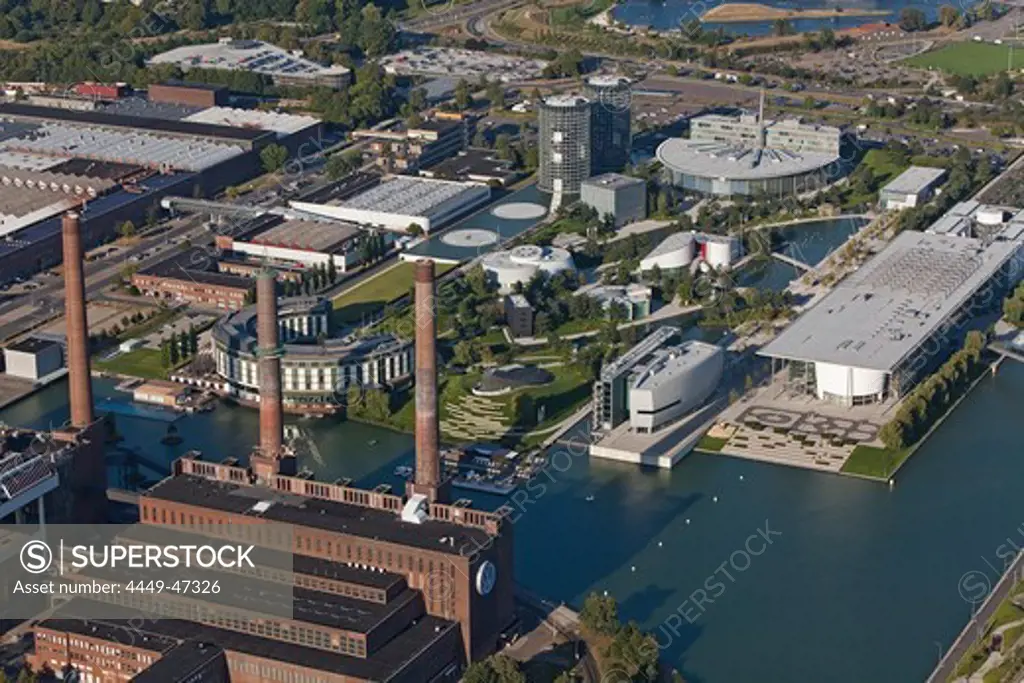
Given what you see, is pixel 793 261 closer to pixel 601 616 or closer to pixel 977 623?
pixel 977 623

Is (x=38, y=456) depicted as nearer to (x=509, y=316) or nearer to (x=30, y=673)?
(x=30, y=673)

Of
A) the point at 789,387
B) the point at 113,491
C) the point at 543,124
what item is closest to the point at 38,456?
the point at 113,491

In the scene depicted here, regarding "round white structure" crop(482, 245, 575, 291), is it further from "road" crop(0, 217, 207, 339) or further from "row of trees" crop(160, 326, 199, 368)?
"road" crop(0, 217, 207, 339)

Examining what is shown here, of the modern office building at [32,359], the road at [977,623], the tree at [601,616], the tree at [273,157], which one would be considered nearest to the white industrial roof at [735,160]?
the tree at [273,157]

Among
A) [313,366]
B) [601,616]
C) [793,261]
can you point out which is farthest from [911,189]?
[601,616]

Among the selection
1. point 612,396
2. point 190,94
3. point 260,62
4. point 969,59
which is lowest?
point 612,396
